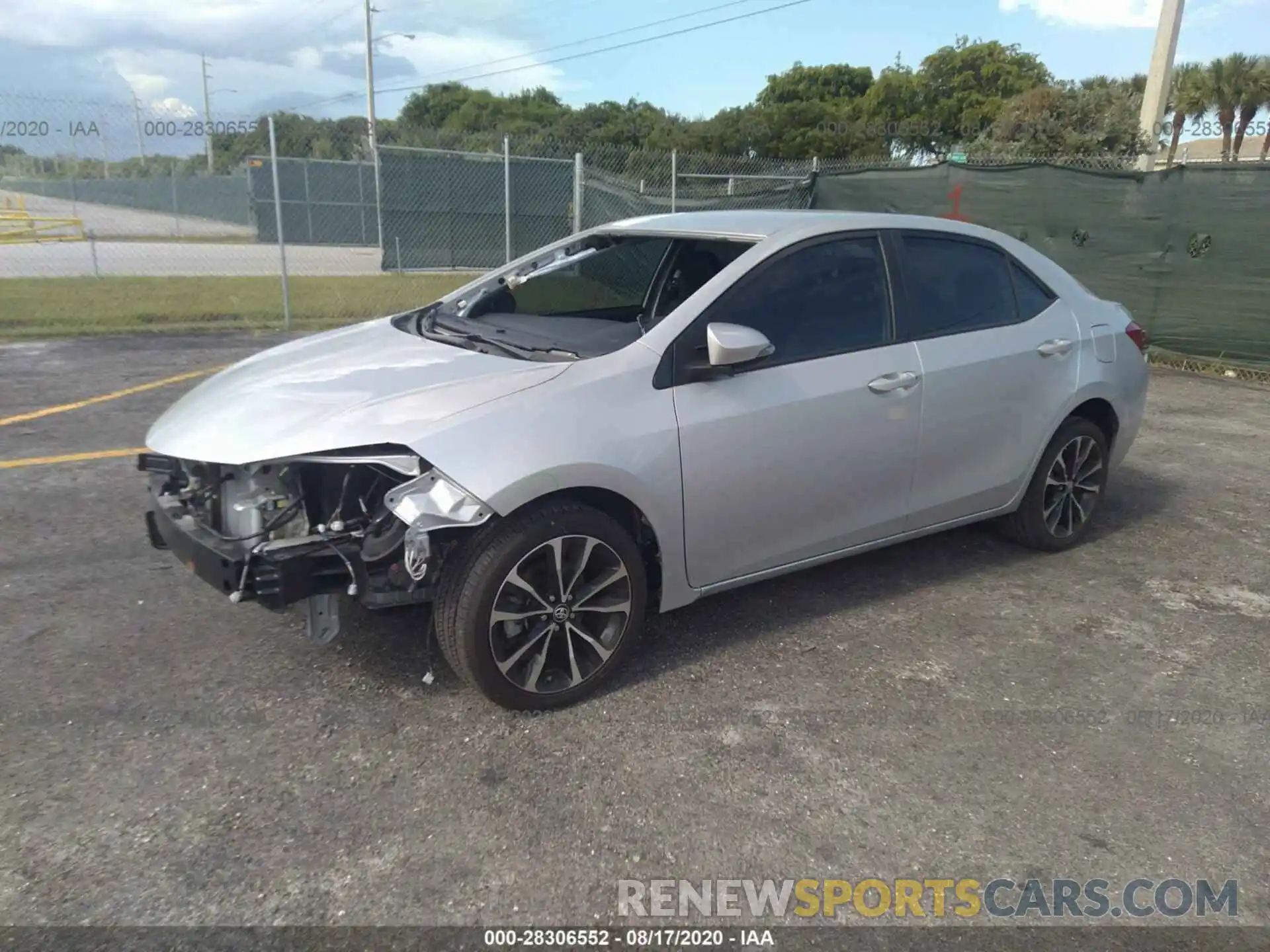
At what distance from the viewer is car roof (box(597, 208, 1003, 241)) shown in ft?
12.9

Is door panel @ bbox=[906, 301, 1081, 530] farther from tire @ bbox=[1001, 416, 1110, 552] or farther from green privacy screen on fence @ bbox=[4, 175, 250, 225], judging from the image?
green privacy screen on fence @ bbox=[4, 175, 250, 225]

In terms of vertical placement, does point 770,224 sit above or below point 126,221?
above

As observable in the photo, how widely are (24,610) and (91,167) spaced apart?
1334 inches

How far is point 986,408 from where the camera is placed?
A: 4266 mm

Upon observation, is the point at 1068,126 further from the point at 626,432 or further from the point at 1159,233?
the point at 626,432

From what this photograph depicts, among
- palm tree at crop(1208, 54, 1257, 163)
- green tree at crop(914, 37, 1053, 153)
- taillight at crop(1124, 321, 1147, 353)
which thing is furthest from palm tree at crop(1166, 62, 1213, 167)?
taillight at crop(1124, 321, 1147, 353)

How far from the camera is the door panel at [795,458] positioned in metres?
3.44

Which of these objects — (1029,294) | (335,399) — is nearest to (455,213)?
(1029,294)

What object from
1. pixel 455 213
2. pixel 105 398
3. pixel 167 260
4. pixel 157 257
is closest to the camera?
pixel 105 398

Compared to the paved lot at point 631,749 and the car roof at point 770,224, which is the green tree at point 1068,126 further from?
the paved lot at point 631,749

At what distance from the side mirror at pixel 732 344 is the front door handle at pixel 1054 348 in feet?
6.03

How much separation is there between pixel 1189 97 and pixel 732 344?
4734cm

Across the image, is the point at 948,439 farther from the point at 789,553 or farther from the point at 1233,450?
the point at 1233,450

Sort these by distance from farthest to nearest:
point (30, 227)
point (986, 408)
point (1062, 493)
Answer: point (30, 227)
point (1062, 493)
point (986, 408)
